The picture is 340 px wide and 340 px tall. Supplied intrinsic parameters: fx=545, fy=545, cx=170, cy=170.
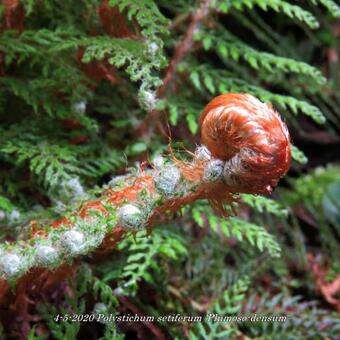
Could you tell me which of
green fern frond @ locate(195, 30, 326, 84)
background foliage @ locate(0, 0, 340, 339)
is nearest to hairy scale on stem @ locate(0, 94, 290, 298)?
background foliage @ locate(0, 0, 340, 339)

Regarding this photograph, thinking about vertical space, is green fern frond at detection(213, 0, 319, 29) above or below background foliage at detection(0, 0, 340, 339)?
above

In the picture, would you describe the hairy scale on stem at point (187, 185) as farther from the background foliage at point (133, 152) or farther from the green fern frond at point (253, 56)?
the green fern frond at point (253, 56)

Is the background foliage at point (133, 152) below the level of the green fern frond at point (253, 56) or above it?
below

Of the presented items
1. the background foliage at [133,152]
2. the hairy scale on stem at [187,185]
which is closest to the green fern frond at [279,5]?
the background foliage at [133,152]

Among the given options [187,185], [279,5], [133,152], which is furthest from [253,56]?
[187,185]

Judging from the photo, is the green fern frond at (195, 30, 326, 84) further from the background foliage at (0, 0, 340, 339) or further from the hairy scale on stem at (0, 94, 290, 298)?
the hairy scale on stem at (0, 94, 290, 298)

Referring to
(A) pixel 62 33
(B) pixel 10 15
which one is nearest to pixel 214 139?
(A) pixel 62 33
